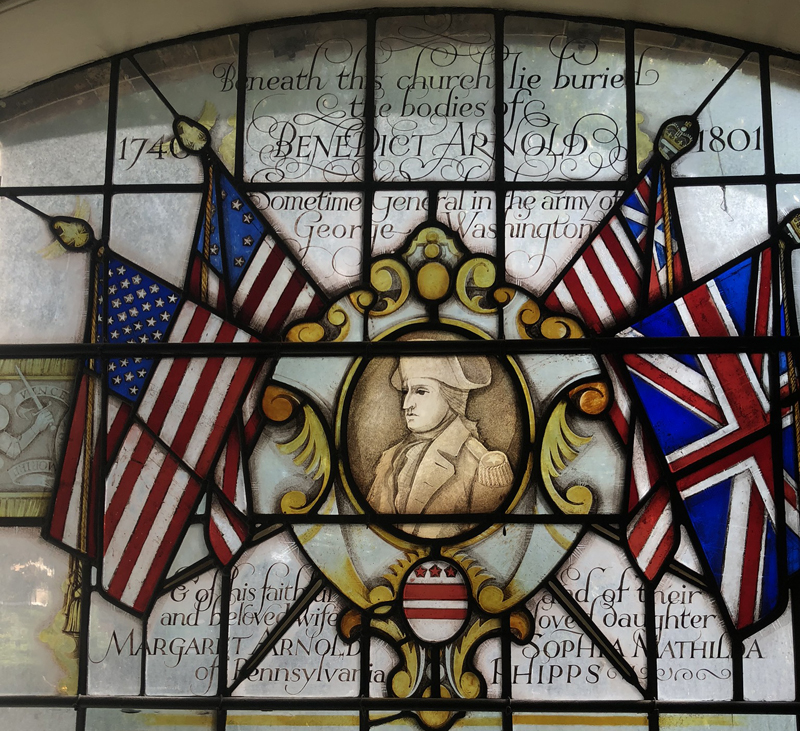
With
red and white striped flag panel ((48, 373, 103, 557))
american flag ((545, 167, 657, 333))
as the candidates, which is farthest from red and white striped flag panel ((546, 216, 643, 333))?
red and white striped flag panel ((48, 373, 103, 557))

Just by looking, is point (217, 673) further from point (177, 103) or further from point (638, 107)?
point (638, 107)

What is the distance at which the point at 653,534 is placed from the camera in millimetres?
5184

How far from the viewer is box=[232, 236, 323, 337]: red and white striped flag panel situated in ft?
17.9

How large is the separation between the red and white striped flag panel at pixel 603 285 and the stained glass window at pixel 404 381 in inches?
0.5

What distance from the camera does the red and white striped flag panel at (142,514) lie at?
5266 mm

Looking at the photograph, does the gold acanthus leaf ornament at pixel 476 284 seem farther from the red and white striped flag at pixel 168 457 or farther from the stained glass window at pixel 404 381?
the red and white striped flag at pixel 168 457

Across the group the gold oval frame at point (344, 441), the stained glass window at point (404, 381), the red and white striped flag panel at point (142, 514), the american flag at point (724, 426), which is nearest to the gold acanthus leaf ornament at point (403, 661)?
the stained glass window at point (404, 381)

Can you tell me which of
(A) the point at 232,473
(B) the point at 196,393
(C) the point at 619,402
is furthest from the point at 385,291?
(C) the point at 619,402

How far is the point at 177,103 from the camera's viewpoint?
18.9 feet

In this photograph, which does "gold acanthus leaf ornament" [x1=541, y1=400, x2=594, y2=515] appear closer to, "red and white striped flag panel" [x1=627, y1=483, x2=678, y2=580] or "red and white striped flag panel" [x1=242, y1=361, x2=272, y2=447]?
"red and white striped flag panel" [x1=627, y1=483, x2=678, y2=580]

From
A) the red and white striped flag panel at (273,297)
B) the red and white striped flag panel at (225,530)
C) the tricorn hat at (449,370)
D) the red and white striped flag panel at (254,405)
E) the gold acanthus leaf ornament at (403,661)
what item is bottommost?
the gold acanthus leaf ornament at (403,661)

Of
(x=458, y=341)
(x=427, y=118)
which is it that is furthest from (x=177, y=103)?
(x=458, y=341)

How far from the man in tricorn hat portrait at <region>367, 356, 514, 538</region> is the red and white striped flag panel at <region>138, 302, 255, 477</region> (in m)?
0.84

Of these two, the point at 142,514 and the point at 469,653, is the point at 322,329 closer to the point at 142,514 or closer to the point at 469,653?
the point at 142,514
